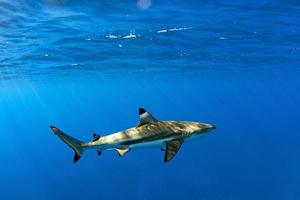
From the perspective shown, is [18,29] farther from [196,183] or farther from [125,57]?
[196,183]

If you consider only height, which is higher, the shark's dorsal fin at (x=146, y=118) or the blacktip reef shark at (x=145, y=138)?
the shark's dorsal fin at (x=146, y=118)

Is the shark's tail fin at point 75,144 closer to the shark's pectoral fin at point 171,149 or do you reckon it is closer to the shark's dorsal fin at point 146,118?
the shark's dorsal fin at point 146,118

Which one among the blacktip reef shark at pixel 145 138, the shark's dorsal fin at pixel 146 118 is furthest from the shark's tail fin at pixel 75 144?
the shark's dorsal fin at pixel 146 118

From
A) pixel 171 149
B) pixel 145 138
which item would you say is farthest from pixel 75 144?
pixel 171 149

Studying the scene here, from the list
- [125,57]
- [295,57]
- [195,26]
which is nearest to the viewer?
[195,26]

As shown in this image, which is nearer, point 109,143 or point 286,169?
point 109,143

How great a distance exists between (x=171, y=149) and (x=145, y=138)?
2.15ft

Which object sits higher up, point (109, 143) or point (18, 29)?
point (18, 29)

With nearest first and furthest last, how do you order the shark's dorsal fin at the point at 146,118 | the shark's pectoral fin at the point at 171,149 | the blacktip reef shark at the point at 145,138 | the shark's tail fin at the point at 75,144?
1. the shark's pectoral fin at the point at 171,149
2. the blacktip reef shark at the point at 145,138
3. the shark's dorsal fin at the point at 146,118
4. the shark's tail fin at the point at 75,144

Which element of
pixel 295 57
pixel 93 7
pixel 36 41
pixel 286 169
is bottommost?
pixel 286 169

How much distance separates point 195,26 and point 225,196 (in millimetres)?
21391

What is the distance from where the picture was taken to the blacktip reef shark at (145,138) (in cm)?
866

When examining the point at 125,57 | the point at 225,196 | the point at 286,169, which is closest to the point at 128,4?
the point at 125,57

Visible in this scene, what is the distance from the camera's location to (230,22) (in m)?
22.9
